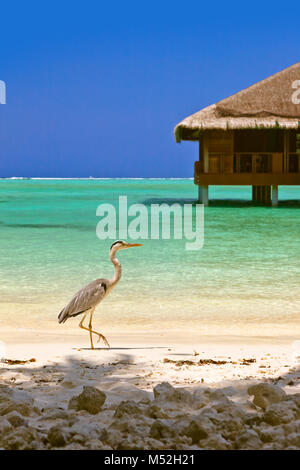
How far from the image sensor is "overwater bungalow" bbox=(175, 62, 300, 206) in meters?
22.3

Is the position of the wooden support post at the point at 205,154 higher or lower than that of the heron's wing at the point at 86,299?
higher

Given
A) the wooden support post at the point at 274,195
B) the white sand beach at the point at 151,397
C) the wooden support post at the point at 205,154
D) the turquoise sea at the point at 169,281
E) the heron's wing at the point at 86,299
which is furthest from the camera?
the wooden support post at the point at 274,195

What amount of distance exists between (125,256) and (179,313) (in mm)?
4509

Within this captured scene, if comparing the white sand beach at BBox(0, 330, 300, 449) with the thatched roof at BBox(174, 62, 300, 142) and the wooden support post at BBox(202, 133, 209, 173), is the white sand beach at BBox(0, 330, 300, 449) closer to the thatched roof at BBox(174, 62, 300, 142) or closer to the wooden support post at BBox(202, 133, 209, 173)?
the thatched roof at BBox(174, 62, 300, 142)

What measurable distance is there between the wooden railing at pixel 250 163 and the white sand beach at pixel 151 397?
18.3m

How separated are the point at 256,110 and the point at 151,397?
21105 mm

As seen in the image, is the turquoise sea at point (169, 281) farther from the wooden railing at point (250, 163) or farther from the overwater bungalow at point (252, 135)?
the wooden railing at point (250, 163)

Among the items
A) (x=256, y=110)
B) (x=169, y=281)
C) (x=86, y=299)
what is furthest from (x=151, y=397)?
(x=256, y=110)

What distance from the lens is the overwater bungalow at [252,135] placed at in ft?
73.1

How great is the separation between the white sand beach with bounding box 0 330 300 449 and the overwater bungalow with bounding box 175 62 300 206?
17.9m

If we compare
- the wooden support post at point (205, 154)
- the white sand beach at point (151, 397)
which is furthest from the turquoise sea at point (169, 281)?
the wooden support post at point (205, 154)

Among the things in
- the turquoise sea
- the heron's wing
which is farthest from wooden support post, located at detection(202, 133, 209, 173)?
the heron's wing

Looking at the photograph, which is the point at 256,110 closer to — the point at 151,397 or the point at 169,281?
the point at 169,281

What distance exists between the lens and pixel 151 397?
3219 mm
